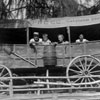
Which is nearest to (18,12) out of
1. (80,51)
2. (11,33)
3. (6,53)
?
(11,33)

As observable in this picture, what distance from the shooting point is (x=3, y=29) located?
10555mm

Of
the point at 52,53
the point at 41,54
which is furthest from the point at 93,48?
the point at 41,54

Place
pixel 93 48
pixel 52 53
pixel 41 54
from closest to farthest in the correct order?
pixel 52 53, pixel 93 48, pixel 41 54

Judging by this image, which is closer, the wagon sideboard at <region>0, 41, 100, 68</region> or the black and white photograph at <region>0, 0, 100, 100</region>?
the black and white photograph at <region>0, 0, 100, 100</region>

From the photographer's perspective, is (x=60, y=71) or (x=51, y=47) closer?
(x=51, y=47)

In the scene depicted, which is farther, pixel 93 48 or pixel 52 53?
pixel 93 48

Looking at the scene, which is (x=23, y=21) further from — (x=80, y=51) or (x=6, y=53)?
(x=80, y=51)

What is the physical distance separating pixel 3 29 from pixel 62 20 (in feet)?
7.82

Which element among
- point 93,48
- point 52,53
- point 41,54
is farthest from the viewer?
point 41,54

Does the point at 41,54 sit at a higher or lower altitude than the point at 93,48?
lower

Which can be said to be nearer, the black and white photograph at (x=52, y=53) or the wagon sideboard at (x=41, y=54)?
the black and white photograph at (x=52, y=53)

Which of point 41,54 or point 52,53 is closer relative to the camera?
point 52,53

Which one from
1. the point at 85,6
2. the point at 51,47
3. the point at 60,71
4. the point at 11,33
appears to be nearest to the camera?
the point at 51,47

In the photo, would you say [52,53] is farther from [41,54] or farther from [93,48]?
[93,48]
